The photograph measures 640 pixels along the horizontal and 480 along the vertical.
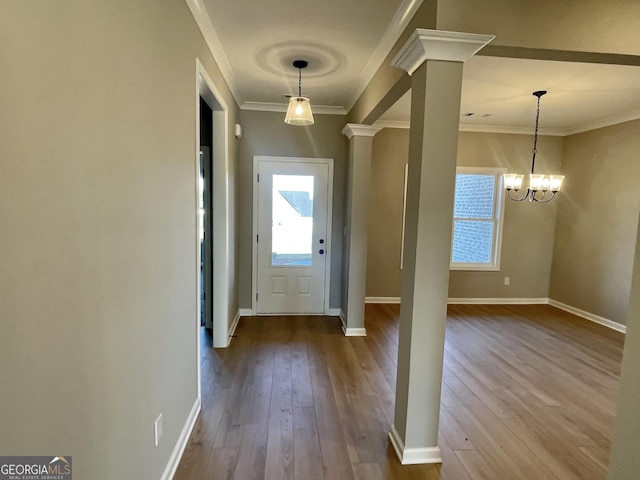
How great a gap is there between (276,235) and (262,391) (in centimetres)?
218

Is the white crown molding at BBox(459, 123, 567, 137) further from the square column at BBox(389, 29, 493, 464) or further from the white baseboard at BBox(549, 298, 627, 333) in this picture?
the square column at BBox(389, 29, 493, 464)

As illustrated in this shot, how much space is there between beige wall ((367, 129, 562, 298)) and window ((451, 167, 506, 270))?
0.12 m

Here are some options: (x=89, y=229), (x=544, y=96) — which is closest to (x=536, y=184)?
(x=544, y=96)

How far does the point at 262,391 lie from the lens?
2684 millimetres

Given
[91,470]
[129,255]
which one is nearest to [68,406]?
[91,470]

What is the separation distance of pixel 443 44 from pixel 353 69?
4.74 feet

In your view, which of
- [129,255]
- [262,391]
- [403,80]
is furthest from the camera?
[262,391]

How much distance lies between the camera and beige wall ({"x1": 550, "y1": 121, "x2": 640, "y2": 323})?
13.9ft

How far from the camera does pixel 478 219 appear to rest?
5344 mm

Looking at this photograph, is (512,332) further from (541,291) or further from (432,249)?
(432,249)

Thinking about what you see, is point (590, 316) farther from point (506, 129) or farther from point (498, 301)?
point (506, 129)

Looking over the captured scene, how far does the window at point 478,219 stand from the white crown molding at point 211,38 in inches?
146

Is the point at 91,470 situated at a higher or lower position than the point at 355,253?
lower

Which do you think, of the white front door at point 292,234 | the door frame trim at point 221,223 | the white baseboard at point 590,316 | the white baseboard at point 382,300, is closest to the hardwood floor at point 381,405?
the white baseboard at point 590,316
